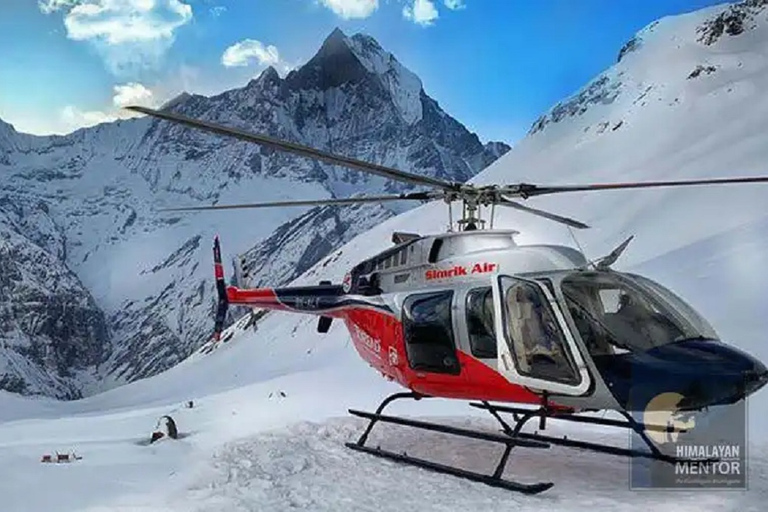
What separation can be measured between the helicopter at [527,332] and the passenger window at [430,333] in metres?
0.02

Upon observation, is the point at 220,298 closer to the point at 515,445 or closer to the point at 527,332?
the point at 515,445

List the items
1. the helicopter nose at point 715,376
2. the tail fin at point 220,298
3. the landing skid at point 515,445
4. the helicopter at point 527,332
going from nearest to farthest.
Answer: the helicopter nose at point 715,376 < the helicopter at point 527,332 < the landing skid at point 515,445 < the tail fin at point 220,298

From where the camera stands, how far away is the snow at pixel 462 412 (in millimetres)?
6340

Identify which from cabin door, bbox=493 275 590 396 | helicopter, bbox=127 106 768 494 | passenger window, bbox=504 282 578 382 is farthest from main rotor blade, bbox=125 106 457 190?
passenger window, bbox=504 282 578 382

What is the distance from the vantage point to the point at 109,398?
69812 mm

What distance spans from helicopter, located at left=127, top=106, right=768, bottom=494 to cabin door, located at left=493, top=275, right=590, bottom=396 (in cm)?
1

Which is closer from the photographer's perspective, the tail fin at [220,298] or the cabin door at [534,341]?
the cabin door at [534,341]

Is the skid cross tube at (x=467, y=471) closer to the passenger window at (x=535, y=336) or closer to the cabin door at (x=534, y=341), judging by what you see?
the cabin door at (x=534, y=341)

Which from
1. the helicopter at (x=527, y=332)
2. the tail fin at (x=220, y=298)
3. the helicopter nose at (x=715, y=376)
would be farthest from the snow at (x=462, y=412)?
the tail fin at (x=220, y=298)

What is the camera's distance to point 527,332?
6.65 metres

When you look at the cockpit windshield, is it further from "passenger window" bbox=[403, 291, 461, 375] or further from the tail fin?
the tail fin

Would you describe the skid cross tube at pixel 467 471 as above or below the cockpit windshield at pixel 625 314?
below

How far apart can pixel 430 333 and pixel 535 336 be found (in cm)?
144

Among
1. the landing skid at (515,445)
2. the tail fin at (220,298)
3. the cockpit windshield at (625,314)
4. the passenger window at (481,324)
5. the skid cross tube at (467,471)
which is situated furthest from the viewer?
the tail fin at (220,298)
